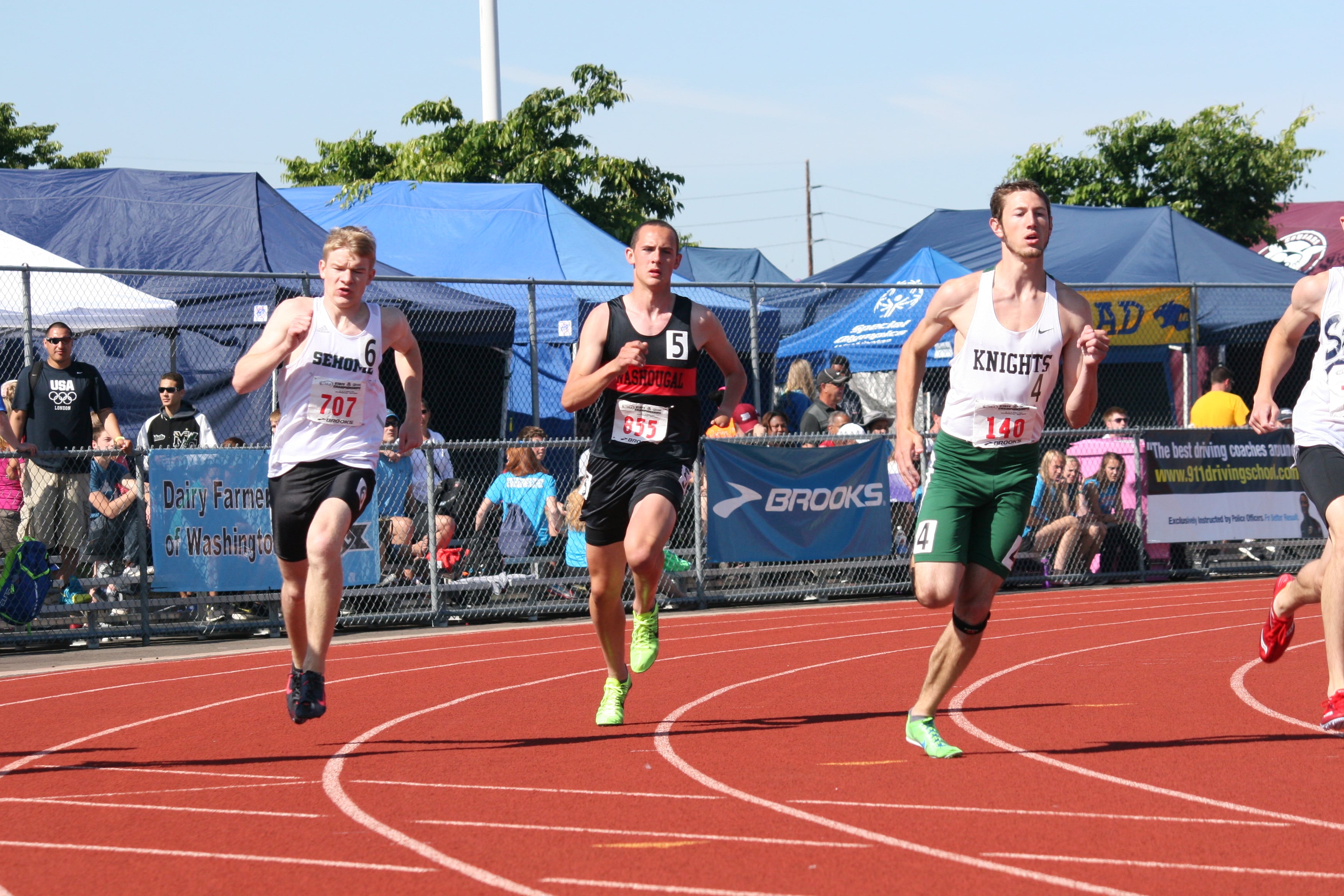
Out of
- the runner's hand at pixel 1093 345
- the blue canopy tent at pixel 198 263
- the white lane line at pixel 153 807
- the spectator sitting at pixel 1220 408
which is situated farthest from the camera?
the blue canopy tent at pixel 198 263

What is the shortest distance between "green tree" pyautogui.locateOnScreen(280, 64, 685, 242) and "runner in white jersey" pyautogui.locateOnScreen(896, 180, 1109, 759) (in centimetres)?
2582

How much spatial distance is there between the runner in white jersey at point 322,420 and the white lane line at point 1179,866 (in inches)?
131

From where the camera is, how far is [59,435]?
11.8 metres

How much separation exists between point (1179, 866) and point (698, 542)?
31.1 ft

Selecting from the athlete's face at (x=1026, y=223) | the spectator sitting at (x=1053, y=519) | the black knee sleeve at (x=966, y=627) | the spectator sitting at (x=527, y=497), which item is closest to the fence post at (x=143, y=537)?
the spectator sitting at (x=527, y=497)

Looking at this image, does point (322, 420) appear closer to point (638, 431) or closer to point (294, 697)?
point (294, 697)

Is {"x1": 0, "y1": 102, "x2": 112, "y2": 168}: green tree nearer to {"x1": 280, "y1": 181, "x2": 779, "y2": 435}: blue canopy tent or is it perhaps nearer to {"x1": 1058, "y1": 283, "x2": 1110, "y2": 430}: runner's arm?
{"x1": 280, "y1": 181, "x2": 779, "y2": 435}: blue canopy tent

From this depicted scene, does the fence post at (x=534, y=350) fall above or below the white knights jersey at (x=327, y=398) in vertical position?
above

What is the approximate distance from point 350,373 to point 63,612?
19.0 ft

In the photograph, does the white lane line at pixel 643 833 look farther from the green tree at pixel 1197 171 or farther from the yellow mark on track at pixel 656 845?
the green tree at pixel 1197 171

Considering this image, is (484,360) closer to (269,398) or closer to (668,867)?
→ (269,398)

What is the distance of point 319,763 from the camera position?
6152mm

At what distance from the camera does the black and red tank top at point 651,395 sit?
6.86 m

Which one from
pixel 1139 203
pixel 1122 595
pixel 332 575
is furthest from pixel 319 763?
pixel 1139 203
